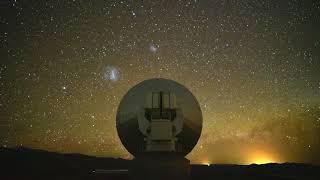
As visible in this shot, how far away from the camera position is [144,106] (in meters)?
12.7

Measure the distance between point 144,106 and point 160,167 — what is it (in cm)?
243

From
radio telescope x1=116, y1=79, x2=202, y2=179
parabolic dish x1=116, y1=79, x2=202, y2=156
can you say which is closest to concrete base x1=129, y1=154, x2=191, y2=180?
radio telescope x1=116, y1=79, x2=202, y2=179

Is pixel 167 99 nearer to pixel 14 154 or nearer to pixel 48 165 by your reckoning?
pixel 48 165

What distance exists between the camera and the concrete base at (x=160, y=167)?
11070 millimetres

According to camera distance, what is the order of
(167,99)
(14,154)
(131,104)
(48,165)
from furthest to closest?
1. (14,154)
2. (48,165)
3. (131,104)
4. (167,99)

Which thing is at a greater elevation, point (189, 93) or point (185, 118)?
point (189, 93)

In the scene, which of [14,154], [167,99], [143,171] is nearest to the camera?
[143,171]

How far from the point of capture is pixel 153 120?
1175 cm

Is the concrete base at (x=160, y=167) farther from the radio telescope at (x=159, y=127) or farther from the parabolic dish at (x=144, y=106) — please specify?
the parabolic dish at (x=144, y=106)

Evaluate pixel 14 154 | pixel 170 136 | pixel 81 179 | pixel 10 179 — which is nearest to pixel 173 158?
pixel 170 136

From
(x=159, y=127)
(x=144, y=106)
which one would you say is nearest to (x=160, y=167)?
(x=159, y=127)

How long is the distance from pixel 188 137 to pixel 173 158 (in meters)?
2.21

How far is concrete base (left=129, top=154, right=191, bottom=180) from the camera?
36.3 ft

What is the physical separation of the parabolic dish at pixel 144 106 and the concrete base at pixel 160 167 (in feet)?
3.78
